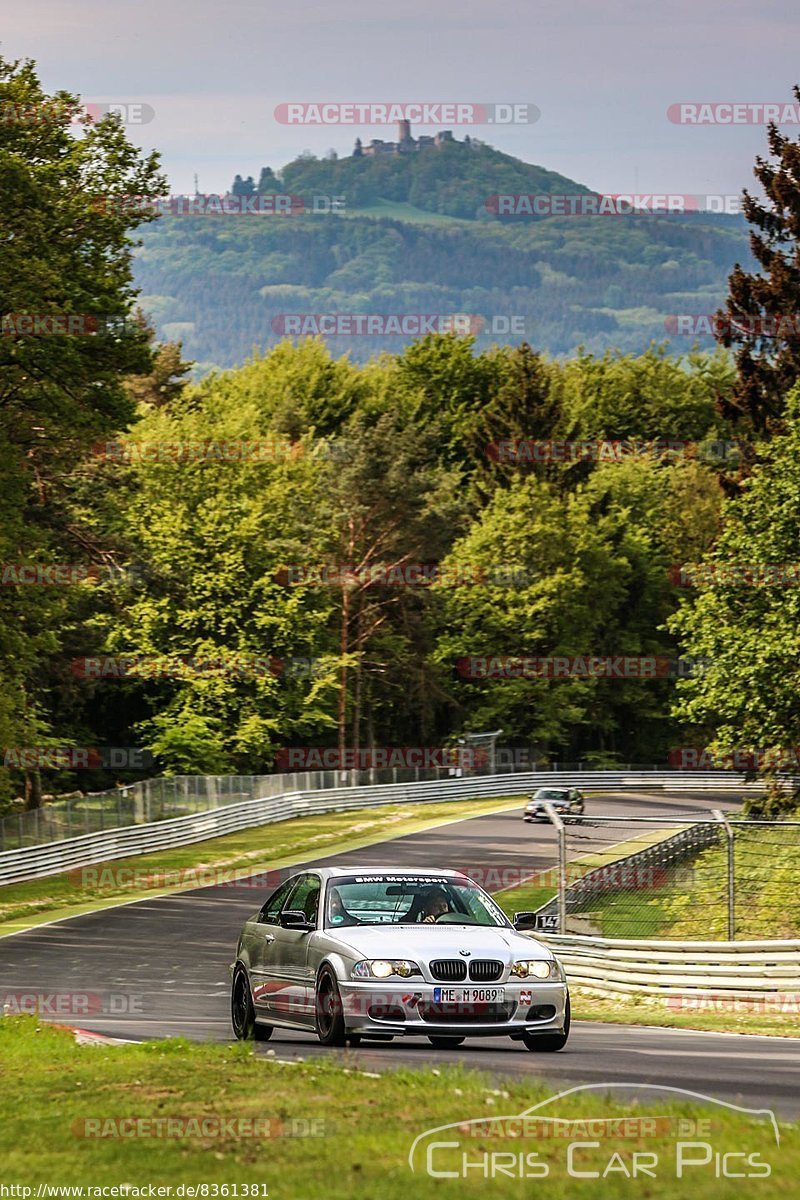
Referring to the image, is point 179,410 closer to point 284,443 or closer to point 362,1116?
point 284,443

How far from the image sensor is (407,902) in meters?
14.6

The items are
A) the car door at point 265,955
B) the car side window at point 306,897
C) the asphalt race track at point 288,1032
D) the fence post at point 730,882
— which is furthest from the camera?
the fence post at point 730,882

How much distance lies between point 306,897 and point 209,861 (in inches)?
1384

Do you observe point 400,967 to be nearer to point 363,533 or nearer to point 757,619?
point 757,619

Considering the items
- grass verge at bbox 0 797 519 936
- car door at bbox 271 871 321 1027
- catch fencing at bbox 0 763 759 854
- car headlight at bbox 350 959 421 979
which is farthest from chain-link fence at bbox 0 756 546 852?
car headlight at bbox 350 959 421 979

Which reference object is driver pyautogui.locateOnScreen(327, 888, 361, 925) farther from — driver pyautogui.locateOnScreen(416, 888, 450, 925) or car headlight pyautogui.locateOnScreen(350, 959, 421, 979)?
car headlight pyautogui.locateOnScreen(350, 959, 421, 979)

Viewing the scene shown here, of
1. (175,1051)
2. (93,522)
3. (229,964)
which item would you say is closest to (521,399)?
(93,522)

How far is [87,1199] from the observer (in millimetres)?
7070

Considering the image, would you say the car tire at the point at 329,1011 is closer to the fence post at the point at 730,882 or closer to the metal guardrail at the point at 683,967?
the metal guardrail at the point at 683,967

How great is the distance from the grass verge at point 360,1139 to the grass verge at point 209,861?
2591 centimetres

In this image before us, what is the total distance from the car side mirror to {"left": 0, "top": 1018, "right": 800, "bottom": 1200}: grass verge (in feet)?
10.8

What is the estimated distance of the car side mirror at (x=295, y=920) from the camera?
1436 cm

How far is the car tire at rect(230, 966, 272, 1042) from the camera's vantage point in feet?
49.9

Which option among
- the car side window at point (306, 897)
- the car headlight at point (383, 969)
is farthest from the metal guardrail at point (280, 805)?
the car headlight at point (383, 969)
